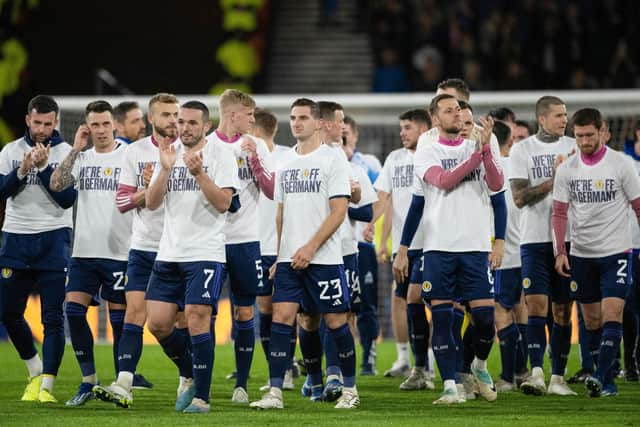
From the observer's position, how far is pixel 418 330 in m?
10.6

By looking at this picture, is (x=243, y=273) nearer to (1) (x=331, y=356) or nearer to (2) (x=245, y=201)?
(2) (x=245, y=201)

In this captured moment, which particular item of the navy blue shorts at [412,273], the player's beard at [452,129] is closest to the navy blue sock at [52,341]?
the navy blue shorts at [412,273]

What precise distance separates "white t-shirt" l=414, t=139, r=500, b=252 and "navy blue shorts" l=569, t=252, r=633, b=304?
1.11 meters

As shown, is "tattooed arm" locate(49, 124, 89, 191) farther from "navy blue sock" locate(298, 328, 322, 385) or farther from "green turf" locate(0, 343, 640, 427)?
"navy blue sock" locate(298, 328, 322, 385)

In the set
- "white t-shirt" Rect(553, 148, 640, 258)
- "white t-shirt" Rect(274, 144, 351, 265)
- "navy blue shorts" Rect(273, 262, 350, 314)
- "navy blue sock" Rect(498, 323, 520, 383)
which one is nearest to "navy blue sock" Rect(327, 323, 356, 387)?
"navy blue shorts" Rect(273, 262, 350, 314)

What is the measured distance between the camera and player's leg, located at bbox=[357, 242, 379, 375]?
1248cm

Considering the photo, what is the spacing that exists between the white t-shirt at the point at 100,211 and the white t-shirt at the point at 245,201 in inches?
37.7

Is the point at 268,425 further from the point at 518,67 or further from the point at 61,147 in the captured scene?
the point at 518,67

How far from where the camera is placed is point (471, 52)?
2030 centimetres

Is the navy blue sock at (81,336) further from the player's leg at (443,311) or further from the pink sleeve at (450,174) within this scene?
the pink sleeve at (450,174)

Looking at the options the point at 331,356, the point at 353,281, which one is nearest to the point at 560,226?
the point at 353,281

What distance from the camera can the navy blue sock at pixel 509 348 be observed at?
1027 cm

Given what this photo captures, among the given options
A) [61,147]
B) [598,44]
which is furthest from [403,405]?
[598,44]

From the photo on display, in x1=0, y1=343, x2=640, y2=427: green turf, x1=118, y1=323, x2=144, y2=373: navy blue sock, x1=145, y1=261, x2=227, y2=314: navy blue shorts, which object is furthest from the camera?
x1=118, y1=323, x2=144, y2=373: navy blue sock
